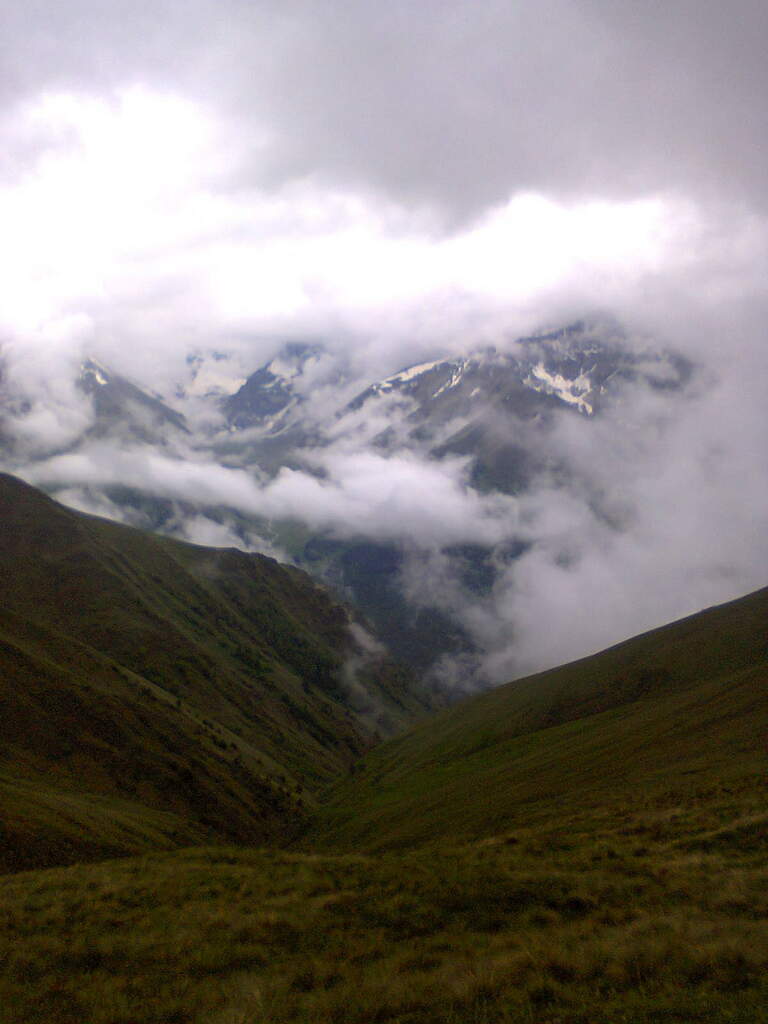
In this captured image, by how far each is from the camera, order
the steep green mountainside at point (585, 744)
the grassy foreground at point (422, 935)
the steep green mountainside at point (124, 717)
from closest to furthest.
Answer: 1. the grassy foreground at point (422, 935)
2. the steep green mountainside at point (585, 744)
3. the steep green mountainside at point (124, 717)

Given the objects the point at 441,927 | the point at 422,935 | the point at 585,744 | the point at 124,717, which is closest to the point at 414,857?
the point at 441,927

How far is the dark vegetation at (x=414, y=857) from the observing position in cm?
1170

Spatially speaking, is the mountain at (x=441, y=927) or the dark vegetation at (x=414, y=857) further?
the dark vegetation at (x=414, y=857)

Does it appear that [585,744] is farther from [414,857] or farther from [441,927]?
[441,927]

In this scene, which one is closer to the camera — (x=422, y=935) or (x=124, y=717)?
(x=422, y=935)

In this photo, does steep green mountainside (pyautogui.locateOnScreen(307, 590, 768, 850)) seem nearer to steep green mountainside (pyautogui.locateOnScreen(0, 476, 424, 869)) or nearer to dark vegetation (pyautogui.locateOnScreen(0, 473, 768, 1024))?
dark vegetation (pyautogui.locateOnScreen(0, 473, 768, 1024))

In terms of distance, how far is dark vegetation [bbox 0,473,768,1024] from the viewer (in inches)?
461

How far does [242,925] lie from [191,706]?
10170cm

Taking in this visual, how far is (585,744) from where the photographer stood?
6016cm

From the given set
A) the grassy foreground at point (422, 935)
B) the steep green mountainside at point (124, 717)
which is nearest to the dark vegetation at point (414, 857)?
the grassy foreground at point (422, 935)

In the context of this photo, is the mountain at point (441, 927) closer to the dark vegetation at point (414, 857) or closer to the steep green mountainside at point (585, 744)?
the dark vegetation at point (414, 857)

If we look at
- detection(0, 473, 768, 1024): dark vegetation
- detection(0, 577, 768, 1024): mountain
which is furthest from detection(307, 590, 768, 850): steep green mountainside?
detection(0, 577, 768, 1024): mountain

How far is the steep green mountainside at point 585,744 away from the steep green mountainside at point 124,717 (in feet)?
47.1

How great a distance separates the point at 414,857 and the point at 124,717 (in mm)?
63704
